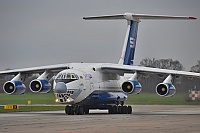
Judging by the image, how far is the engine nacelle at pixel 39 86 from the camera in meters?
29.9

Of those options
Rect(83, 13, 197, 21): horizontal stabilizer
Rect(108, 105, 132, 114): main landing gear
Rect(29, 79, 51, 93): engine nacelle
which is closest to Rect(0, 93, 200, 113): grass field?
Rect(83, 13, 197, 21): horizontal stabilizer

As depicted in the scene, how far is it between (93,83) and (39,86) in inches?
116

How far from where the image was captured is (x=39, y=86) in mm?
30109

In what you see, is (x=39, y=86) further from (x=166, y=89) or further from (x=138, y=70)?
(x=166, y=89)

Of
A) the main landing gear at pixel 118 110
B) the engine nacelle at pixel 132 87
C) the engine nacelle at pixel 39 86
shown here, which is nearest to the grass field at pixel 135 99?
the main landing gear at pixel 118 110

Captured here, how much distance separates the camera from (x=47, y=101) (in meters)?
49.5

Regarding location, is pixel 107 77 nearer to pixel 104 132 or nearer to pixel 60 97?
pixel 60 97

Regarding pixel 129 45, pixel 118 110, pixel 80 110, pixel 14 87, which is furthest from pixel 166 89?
pixel 14 87

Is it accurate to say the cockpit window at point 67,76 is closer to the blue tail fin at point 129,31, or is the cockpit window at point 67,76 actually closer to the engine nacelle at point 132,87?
the engine nacelle at point 132,87

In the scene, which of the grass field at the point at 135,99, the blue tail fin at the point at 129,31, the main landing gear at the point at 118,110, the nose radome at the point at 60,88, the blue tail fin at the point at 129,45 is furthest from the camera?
the grass field at the point at 135,99

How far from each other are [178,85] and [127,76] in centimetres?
1023

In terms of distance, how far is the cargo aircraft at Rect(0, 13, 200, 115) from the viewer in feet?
93.9

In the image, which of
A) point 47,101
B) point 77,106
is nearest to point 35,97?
point 47,101

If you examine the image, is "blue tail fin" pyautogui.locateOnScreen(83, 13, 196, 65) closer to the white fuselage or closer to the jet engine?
the white fuselage
